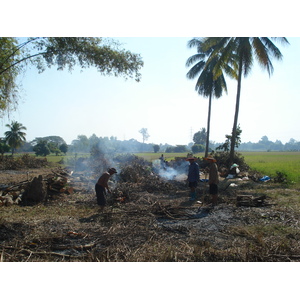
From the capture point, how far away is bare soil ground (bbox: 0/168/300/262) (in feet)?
13.0

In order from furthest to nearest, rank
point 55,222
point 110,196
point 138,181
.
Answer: point 138,181
point 110,196
point 55,222

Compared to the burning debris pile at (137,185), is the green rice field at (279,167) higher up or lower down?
higher up

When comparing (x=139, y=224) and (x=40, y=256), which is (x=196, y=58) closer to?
(x=139, y=224)

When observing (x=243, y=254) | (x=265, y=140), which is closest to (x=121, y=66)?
(x=243, y=254)

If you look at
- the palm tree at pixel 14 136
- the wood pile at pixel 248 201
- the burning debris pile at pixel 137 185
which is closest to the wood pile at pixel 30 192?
the burning debris pile at pixel 137 185

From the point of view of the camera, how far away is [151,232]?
5059 mm

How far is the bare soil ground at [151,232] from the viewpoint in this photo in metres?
3.95

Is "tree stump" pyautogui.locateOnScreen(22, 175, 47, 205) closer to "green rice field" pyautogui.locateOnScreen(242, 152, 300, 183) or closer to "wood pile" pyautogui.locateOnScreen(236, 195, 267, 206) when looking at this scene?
"wood pile" pyautogui.locateOnScreen(236, 195, 267, 206)

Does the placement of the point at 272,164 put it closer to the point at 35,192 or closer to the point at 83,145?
the point at 35,192

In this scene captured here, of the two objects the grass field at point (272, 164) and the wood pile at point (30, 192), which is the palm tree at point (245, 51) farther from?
the wood pile at point (30, 192)

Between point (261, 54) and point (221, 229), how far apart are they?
12821 millimetres

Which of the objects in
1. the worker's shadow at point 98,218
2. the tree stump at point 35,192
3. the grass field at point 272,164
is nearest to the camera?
the worker's shadow at point 98,218

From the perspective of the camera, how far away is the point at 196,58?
75.5 feet

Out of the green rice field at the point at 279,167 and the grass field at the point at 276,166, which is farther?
the grass field at the point at 276,166
